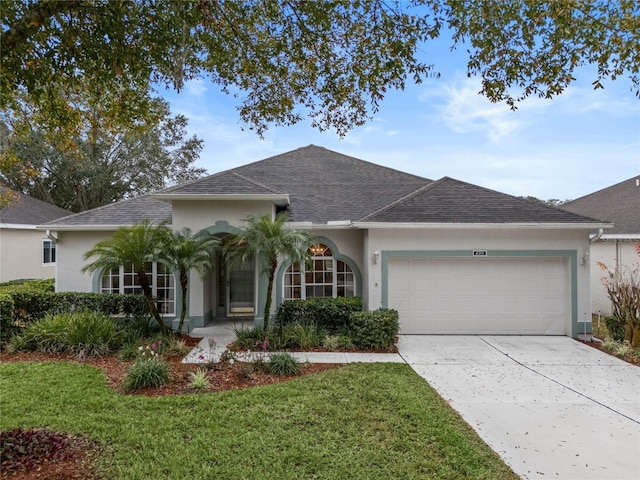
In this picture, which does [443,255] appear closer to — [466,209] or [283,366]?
[466,209]

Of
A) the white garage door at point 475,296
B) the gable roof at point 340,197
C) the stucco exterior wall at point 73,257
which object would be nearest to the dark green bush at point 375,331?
the white garage door at point 475,296

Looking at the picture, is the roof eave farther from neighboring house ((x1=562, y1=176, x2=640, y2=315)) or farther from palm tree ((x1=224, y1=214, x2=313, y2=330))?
neighboring house ((x1=562, y1=176, x2=640, y2=315))

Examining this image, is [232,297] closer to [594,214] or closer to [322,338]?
[322,338]

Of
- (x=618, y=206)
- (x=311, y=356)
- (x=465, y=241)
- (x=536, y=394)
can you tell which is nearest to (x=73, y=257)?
(x=311, y=356)

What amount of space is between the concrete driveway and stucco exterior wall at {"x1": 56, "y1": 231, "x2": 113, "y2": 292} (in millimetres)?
10051

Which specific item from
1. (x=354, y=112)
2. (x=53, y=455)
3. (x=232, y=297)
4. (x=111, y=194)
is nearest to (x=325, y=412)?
(x=53, y=455)

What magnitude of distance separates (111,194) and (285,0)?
28.9 metres

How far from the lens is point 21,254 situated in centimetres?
1766

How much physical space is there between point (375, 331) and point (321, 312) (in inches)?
69.7

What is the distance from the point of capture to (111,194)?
28734mm

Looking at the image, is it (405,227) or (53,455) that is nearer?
(53,455)

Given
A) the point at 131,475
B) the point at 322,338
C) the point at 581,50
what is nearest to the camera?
the point at 131,475

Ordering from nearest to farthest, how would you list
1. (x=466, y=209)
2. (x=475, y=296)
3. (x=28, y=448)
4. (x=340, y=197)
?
(x=28, y=448), (x=475, y=296), (x=466, y=209), (x=340, y=197)

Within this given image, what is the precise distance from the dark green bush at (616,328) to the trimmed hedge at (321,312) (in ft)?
22.4
